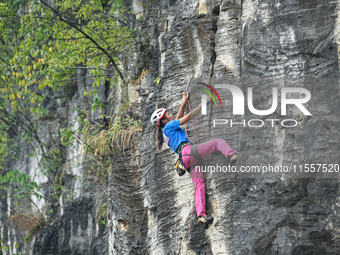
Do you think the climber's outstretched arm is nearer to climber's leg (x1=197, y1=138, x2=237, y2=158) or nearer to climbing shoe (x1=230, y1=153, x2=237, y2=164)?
climber's leg (x1=197, y1=138, x2=237, y2=158)

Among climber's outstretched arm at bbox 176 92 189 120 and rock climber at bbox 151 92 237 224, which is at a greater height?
climber's outstretched arm at bbox 176 92 189 120

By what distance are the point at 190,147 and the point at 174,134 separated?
1.31 feet

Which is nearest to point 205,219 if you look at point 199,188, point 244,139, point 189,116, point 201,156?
point 199,188

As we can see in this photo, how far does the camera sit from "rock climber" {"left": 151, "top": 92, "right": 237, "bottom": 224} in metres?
10.4

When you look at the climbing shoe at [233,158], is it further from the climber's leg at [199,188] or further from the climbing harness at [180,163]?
the climbing harness at [180,163]

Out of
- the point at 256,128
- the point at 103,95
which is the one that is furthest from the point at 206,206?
the point at 103,95

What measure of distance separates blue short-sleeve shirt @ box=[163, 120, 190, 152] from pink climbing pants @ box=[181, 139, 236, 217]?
0.20m

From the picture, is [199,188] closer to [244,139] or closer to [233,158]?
[233,158]

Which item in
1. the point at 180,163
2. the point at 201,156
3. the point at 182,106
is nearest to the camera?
the point at 201,156

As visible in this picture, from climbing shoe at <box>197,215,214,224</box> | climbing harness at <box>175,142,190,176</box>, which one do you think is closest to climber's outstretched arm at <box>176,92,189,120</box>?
climbing harness at <box>175,142,190,176</box>

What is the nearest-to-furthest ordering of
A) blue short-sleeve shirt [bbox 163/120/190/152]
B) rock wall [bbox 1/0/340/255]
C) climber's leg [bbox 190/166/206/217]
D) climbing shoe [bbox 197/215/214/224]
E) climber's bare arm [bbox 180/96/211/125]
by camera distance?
rock wall [bbox 1/0/340/255] < climbing shoe [bbox 197/215/214/224] < climber's leg [bbox 190/166/206/217] < climber's bare arm [bbox 180/96/211/125] < blue short-sleeve shirt [bbox 163/120/190/152]

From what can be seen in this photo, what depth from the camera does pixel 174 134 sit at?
10.8 metres

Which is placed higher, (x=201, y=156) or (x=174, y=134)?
(x=174, y=134)

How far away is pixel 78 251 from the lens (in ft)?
59.8
